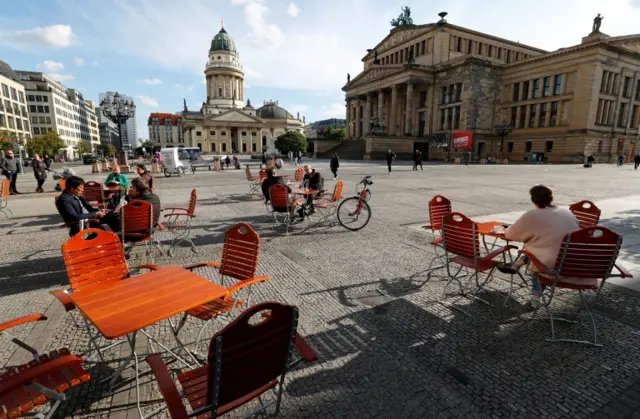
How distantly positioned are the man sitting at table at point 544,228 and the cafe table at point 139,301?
139 inches

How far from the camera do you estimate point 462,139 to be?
49562 mm

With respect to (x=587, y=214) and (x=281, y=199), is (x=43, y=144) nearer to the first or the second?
(x=281, y=199)

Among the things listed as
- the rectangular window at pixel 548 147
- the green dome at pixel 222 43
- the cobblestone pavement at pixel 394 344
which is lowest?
the cobblestone pavement at pixel 394 344

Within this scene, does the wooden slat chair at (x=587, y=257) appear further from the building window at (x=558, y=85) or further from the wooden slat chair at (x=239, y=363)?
the building window at (x=558, y=85)

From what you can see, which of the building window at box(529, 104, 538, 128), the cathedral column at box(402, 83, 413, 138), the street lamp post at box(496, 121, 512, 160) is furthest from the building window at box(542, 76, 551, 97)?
the cathedral column at box(402, 83, 413, 138)

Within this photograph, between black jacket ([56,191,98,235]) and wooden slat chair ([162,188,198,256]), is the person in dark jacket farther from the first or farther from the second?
wooden slat chair ([162,188,198,256])

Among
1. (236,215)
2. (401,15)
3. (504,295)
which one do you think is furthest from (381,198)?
(401,15)

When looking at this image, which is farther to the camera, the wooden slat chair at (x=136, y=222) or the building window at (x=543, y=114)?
the building window at (x=543, y=114)

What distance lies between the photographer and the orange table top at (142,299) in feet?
7.63

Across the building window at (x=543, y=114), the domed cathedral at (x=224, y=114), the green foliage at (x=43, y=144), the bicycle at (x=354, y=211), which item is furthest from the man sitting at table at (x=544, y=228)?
the domed cathedral at (x=224, y=114)

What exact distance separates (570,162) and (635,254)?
159 feet

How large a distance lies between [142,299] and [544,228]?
423 centimetres

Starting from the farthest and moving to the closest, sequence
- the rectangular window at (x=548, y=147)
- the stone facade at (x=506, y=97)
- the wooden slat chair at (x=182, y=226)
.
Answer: the rectangular window at (x=548, y=147) < the stone facade at (x=506, y=97) < the wooden slat chair at (x=182, y=226)

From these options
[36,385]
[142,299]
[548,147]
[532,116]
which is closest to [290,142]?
[532,116]
